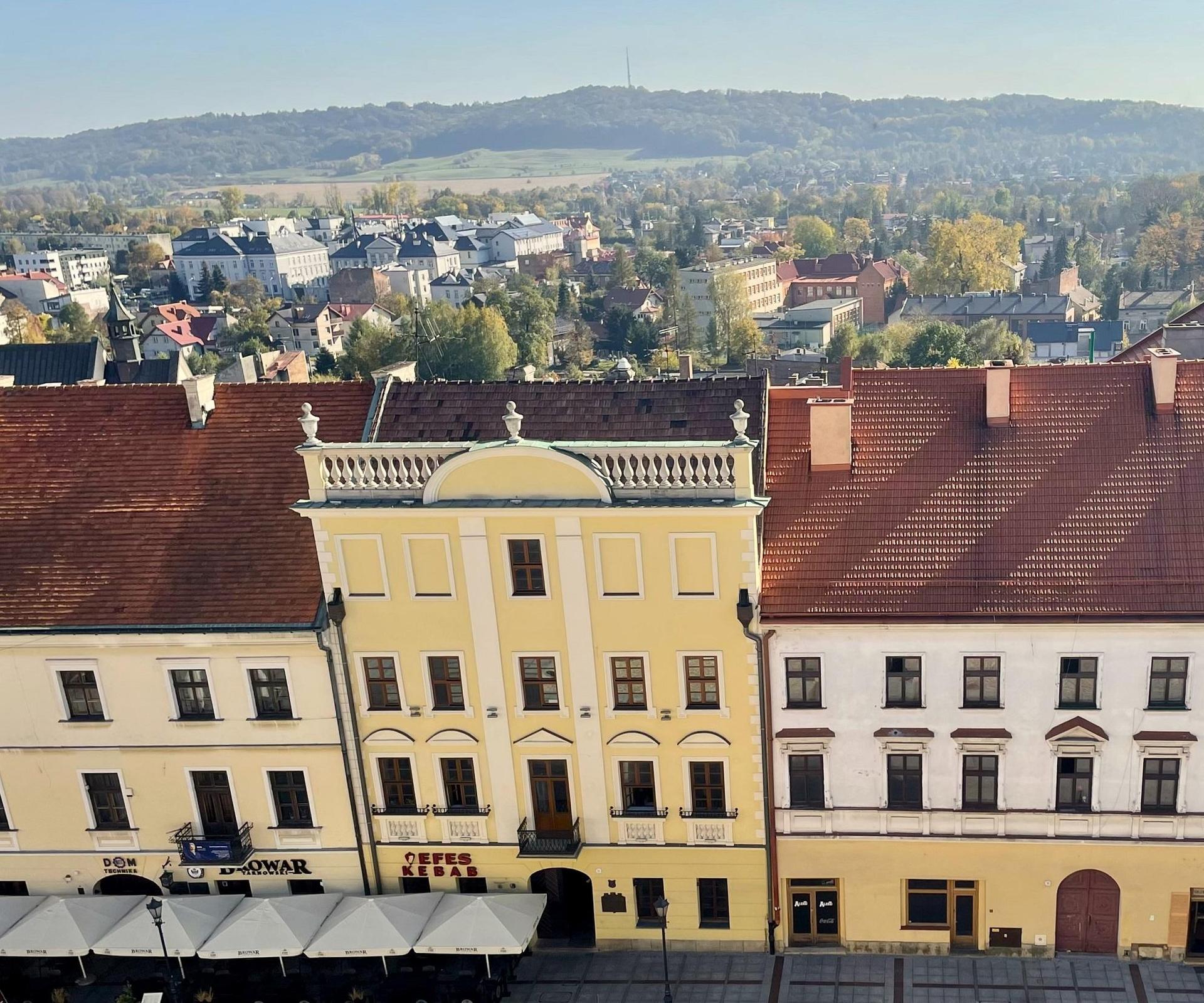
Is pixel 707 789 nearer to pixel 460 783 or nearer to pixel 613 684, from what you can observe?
pixel 613 684

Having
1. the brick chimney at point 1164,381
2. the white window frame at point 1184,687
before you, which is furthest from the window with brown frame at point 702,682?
the brick chimney at point 1164,381

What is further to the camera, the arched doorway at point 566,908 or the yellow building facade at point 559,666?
the arched doorway at point 566,908

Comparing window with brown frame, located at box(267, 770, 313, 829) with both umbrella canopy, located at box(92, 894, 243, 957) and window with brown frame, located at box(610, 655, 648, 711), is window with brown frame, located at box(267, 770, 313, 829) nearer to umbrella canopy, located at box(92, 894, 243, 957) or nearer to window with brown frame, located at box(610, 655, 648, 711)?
umbrella canopy, located at box(92, 894, 243, 957)

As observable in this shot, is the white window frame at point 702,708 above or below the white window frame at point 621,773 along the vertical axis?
above

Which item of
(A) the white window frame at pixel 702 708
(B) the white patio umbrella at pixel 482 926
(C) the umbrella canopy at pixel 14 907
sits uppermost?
(A) the white window frame at pixel 702 708

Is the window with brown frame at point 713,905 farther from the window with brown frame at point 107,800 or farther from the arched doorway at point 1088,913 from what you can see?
the window with brown frame at point 107,800
